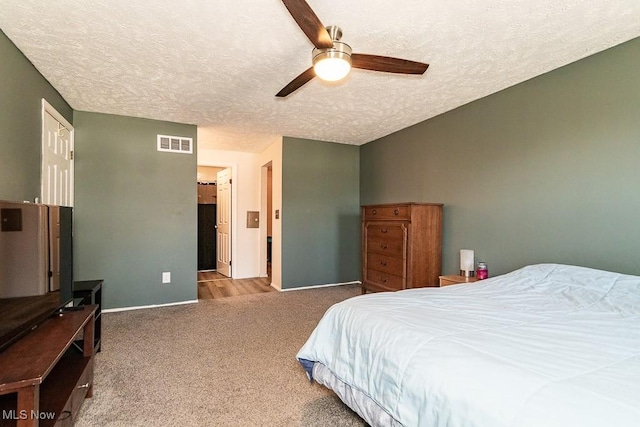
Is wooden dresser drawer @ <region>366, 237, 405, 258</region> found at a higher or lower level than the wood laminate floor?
higher

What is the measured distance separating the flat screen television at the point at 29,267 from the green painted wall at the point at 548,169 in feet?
11.6

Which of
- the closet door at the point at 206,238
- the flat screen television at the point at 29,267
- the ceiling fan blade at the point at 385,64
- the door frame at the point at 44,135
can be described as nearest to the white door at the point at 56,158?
the door frame at the point at 44,135

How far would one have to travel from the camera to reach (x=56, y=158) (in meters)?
3.08

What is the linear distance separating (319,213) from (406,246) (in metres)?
1.84

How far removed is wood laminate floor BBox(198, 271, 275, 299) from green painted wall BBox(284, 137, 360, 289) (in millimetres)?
539

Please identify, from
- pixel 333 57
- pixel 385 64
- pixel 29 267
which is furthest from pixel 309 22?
pixel 29 267

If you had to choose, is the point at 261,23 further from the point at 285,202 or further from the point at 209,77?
the point at 285,202

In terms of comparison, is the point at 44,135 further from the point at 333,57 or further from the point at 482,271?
the point at 482,271

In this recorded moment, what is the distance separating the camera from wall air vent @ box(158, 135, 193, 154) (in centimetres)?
392

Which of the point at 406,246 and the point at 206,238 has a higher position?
the point at 406,246

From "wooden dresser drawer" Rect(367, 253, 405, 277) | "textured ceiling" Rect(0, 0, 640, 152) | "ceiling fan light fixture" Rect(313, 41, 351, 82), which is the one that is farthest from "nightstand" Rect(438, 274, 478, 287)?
"ceiling fan light fixture" Rect(313, 41, 351, 82)

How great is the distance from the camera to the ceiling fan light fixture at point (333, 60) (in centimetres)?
176

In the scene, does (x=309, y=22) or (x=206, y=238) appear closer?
(x=309, y=22)

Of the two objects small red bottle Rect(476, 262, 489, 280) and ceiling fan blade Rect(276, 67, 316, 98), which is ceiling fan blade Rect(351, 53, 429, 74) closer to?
ceiling fan blade Rect(276, 67, 316, 98)
